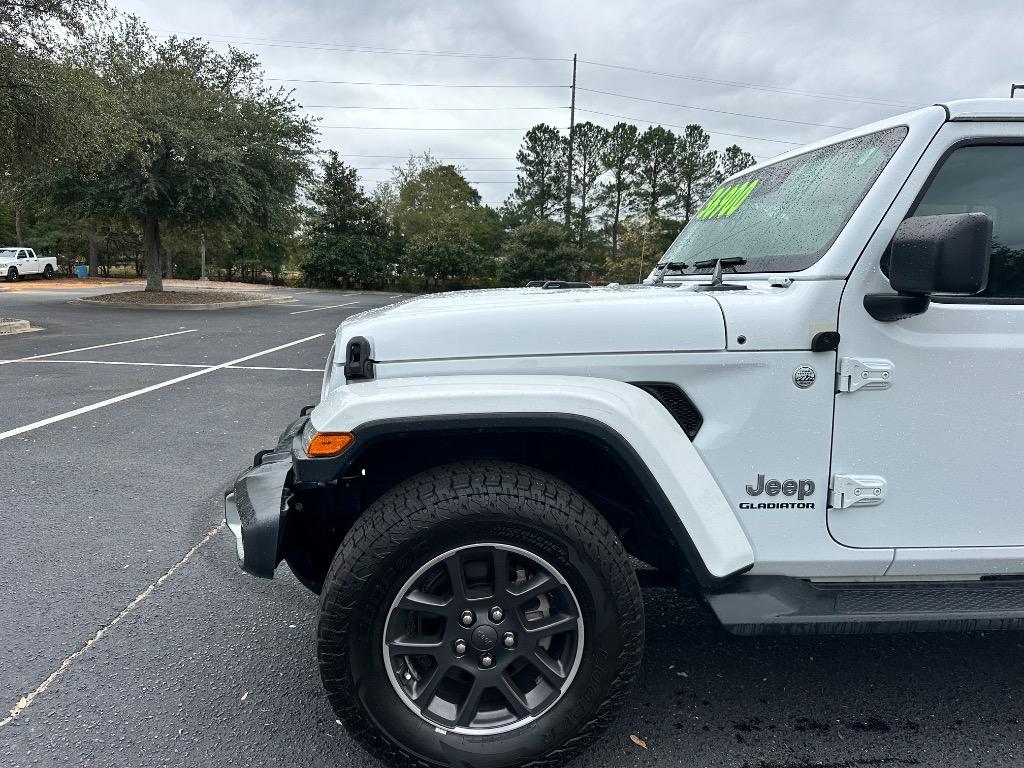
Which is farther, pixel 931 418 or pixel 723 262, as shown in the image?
pixel 723 262

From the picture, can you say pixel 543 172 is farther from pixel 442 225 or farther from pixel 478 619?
pixel 478 619

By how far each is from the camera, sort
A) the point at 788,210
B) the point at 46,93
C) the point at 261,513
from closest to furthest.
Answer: the point at 261,513 → the point at 788,210 → the point at 46,93

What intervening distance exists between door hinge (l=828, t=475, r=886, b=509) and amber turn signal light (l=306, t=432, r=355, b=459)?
1.37m

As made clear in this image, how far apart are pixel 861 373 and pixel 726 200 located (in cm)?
147

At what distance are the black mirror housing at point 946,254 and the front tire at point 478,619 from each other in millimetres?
1056

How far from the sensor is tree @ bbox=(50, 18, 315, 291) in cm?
2023

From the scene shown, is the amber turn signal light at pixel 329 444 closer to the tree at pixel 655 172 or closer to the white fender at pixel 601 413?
the white fender at pixel 601 413

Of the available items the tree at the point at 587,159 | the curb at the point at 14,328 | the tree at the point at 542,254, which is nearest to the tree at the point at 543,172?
the tree at the point at 587,159

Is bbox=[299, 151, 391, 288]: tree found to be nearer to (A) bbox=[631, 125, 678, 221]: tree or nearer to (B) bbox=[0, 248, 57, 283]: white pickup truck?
(B) bbox=[0, 248, 57, 283]: white pickup truck

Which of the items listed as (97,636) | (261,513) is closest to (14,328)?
(97,636)

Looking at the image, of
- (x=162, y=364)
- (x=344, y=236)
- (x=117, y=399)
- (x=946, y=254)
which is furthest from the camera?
(x=344, y=236)

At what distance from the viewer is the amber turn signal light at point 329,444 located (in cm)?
185

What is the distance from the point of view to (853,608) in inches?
77.7

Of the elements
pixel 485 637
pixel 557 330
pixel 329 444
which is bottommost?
pixel 485 637
